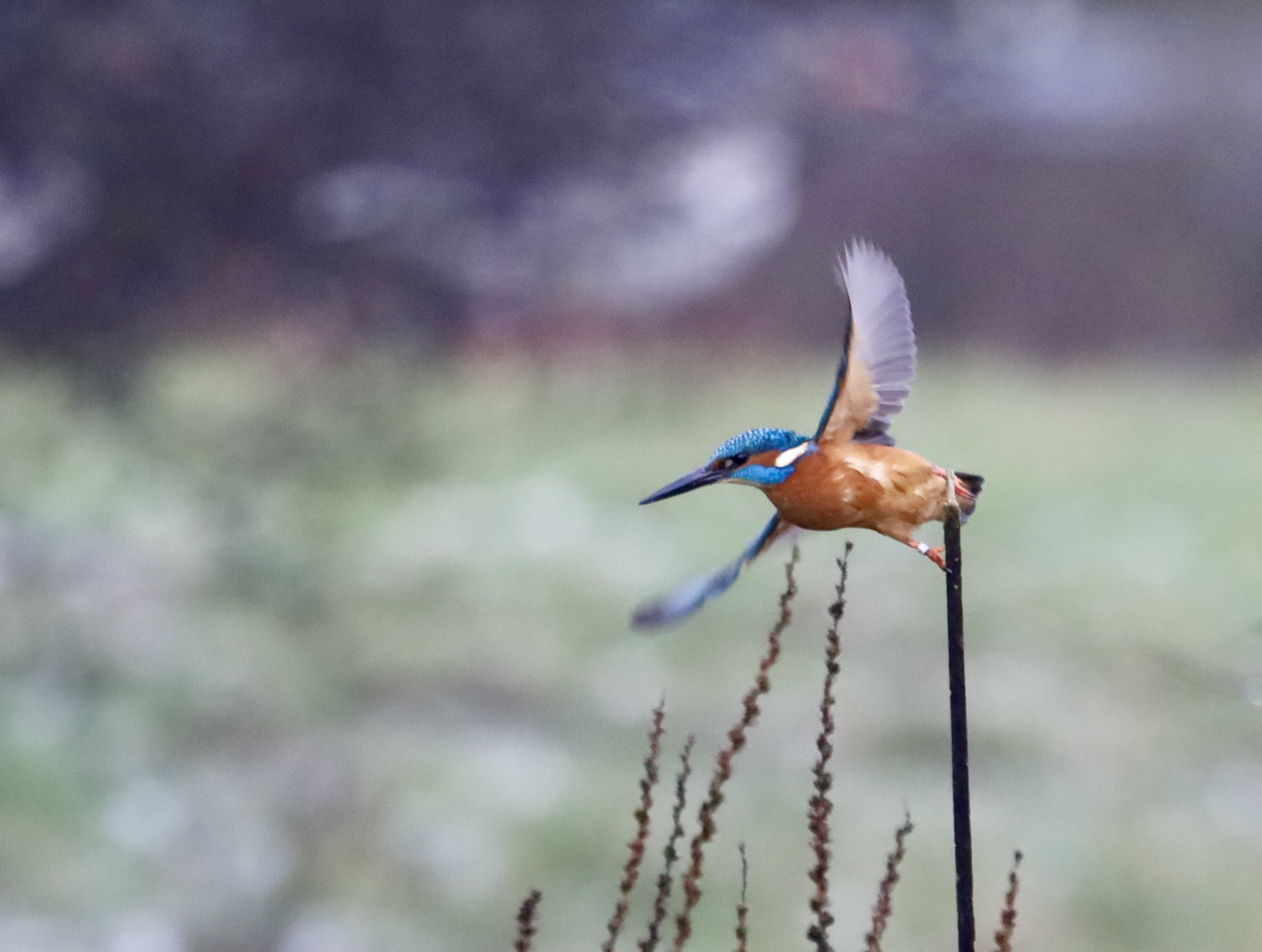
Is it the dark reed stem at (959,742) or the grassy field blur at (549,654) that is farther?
the grassy field blur at (549,654)

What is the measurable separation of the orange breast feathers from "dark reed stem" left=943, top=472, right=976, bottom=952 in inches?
2.0

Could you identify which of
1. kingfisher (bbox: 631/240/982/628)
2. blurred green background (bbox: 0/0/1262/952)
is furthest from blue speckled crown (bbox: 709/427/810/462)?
blurred green background (bbox: 0/0/1262/952)

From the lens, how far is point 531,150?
1.16 m

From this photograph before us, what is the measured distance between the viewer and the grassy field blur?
1.08m

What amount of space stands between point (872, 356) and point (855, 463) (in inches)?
1.8

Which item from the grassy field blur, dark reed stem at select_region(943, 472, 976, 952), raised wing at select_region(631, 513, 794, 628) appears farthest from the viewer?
the grassy field blur

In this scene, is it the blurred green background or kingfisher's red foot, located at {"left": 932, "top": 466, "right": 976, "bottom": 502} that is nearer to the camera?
kingfisher's red foot, located at {"left": 932, "top": 466, "right": 976, "bottom": 502}

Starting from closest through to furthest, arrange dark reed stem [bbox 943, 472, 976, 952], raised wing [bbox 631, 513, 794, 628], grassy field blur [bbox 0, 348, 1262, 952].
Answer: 1. dark reed stem [bbox 943, 472, 976, 952]
2. raised wing [bbox 631, 513, 794, 628]
3. grassy field blur [bbox 0, 348, 1262, 952]

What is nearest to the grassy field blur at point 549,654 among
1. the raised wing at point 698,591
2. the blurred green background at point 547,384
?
the blurred green background at point 547,384

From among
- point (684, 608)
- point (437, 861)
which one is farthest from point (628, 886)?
point (437, 861)

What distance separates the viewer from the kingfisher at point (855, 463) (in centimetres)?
42

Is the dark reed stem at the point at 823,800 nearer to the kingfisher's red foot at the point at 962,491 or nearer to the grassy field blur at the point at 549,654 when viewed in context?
the kingfisher's red foot at the point at 962,491

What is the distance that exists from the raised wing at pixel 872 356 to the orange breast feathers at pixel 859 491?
2 cm

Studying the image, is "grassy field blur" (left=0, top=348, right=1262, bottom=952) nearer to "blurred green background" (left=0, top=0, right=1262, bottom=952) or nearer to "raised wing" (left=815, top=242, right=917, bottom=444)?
"blurred green background" (left=0, top=0, right=1262, bottom=952)
